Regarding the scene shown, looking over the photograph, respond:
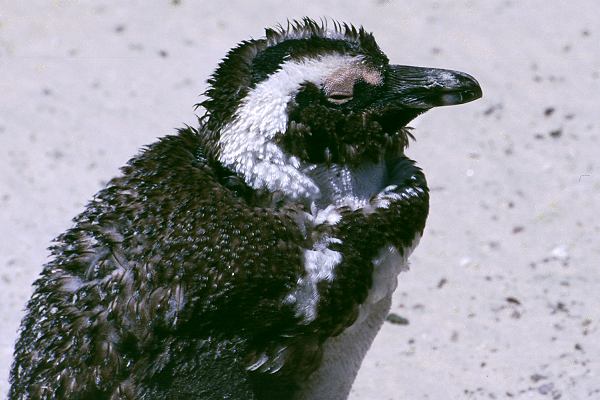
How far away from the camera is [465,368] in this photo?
176 inches

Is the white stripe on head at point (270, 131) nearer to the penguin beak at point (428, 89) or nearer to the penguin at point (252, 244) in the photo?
the penguin at point (252, 244)

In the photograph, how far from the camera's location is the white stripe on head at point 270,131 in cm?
323

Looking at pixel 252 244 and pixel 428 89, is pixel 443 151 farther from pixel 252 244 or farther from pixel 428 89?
pixel 252 244

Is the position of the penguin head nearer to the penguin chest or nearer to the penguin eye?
the penguin eye

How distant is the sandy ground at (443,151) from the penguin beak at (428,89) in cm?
142

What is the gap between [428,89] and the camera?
3.41m

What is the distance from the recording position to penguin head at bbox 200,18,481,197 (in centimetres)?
324

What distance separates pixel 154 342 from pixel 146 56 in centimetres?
380

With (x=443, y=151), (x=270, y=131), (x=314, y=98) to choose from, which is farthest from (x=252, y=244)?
(x=443, y=151)

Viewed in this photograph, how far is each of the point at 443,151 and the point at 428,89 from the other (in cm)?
240

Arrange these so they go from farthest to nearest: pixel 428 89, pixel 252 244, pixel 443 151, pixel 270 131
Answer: pixel 443 151
pixel 428 89
pixel 270 131
pixel 252 244

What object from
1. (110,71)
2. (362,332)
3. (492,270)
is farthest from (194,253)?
(110,71)

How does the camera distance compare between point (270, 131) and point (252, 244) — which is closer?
point (252, 244)

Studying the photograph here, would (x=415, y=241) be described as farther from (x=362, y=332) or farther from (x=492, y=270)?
(x=492, y=270)
